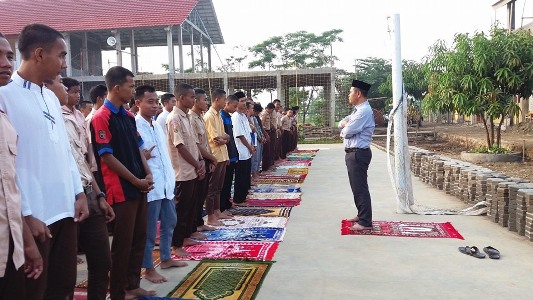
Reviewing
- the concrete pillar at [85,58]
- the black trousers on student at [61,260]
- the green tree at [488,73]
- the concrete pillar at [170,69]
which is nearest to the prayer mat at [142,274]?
the black trousers on student at [61,260]

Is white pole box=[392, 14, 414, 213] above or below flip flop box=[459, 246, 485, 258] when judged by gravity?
above

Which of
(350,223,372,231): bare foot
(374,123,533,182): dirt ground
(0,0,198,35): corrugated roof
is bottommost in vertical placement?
(350,223,372,231): bare foot

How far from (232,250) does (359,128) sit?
1927mm

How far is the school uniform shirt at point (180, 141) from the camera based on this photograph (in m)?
4.20

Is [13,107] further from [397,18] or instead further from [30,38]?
[397,18]

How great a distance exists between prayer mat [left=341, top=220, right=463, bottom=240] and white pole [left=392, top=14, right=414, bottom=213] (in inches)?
25.3

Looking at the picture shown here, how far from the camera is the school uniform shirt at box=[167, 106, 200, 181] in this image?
4.20m

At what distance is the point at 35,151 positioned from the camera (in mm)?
1944

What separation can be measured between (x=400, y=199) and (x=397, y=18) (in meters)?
2.34

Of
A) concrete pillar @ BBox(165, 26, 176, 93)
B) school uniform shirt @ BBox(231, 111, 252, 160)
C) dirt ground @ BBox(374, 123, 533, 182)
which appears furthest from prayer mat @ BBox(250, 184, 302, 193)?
concrete pillar @ BBox(165, 26, 176, 93)

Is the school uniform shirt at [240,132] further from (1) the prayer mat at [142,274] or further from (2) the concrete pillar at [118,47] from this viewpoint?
(2) the concrete pillar at [118,47]

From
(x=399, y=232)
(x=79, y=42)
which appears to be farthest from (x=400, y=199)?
(x=79, y=42)

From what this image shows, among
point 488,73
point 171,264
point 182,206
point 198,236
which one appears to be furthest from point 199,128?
point 488,73

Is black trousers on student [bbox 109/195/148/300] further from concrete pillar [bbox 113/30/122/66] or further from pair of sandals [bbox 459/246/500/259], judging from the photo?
concrete pillar [bbox 113/30/122/66]
